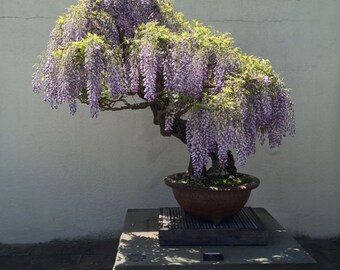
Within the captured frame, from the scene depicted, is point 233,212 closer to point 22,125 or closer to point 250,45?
point 250,45

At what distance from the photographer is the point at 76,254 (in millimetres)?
5137

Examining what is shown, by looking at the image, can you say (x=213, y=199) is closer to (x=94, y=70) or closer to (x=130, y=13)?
(x=94, y=70)

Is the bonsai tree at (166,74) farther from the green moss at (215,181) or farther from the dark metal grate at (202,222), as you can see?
the dark metal grate at (202,222)

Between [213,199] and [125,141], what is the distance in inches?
71.8

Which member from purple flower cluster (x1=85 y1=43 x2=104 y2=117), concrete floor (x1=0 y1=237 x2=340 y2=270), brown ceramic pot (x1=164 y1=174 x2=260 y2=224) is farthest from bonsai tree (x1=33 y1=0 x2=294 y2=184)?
concrete floor (x1=0 y1=237 x2=340 y2=270)

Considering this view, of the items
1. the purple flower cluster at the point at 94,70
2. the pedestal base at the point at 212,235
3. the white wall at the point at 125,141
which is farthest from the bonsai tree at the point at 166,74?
the white wall at the point at 125,141

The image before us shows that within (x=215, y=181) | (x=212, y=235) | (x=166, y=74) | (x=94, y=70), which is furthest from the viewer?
(x=215, y=181)

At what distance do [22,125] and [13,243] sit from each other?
135cm

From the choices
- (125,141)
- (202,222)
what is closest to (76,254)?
(125,141)

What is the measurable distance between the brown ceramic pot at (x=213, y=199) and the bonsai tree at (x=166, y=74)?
33 cm

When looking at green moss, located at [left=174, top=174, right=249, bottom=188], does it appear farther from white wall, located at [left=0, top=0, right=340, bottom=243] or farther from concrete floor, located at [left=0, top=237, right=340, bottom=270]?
concrete floor, located at [left=0, top=237, right=340, bottom=270]

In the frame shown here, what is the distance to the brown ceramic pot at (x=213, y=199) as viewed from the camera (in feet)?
12.5

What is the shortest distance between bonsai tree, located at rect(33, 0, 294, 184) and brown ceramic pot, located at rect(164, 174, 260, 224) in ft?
1.10

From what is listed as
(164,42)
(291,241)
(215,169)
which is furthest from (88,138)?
(291,241)
